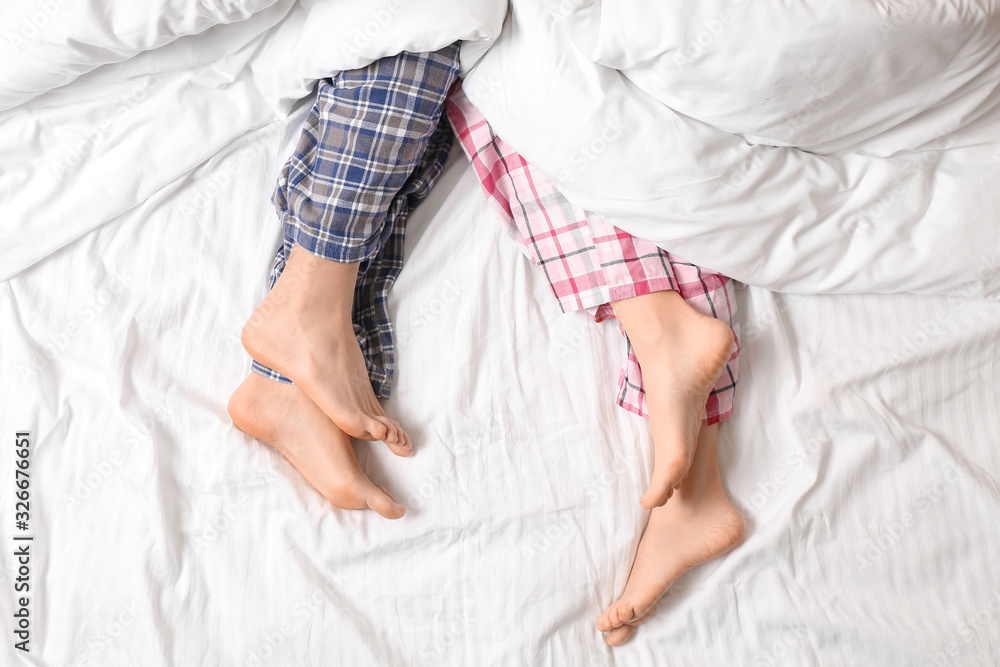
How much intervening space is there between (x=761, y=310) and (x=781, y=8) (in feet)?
1.13

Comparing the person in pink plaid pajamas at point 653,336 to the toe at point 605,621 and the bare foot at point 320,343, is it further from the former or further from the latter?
the bare foot at point 320,343

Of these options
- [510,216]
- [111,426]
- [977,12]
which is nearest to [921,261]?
[977,12]

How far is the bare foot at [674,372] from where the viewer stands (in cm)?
74

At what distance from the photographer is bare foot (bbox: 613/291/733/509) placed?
0.74 metres

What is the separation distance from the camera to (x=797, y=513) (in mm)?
782

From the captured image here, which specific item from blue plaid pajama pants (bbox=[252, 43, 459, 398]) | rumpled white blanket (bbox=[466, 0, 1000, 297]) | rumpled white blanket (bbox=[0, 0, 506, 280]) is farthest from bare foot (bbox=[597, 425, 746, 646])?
rumpled white blanket (bbox=[0, 0, 506, 280])

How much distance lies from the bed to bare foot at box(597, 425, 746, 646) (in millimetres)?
23

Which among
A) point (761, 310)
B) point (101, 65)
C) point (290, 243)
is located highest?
point (101, 65)

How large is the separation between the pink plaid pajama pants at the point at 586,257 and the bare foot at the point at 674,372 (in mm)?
34

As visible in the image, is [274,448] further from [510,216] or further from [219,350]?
[510,216]

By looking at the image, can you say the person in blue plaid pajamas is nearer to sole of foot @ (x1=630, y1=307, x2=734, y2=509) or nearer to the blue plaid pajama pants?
the blue plaid pajama pants

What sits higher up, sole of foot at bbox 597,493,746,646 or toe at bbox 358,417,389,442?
toe at bbox 358,417,389,442

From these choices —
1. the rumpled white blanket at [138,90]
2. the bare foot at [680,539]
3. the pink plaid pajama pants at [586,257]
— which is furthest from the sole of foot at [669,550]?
the rumpled white blanket at [138,90]

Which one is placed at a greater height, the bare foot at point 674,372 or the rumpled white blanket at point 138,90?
the rumpled white blanket at point 138,90
